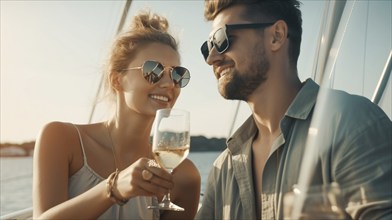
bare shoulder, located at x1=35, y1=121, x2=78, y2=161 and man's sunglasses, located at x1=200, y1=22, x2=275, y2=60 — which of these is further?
bare shoulder, located at x1=35, y1=121, x2=78, y2=161

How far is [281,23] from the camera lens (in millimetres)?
2094

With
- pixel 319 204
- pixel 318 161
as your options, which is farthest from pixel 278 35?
pixel 319 204

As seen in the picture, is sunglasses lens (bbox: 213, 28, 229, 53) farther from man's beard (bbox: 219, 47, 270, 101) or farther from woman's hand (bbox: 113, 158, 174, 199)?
woman's hand (bbox: 113, 158, 174, 199)

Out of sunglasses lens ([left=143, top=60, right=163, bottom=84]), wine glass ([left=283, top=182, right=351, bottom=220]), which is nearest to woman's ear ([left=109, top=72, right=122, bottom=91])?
sunglasses lens ([left=143, top=60, right=163, bottom=84])

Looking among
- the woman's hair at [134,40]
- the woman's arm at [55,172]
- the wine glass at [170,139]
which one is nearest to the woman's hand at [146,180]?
the wine glass at [170,139]

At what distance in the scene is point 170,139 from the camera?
170 centimetres

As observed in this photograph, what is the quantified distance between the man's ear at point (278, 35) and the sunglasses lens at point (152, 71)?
0.74m

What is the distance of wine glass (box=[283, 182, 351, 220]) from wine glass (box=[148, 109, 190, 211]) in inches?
41.8

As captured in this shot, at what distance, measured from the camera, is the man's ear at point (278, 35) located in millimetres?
2053

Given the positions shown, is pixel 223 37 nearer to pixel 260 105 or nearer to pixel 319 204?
pixel 260 105

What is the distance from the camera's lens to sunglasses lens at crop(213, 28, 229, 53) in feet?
6.61

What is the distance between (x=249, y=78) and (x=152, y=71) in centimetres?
71

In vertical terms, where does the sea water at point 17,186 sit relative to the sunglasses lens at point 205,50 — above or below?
below

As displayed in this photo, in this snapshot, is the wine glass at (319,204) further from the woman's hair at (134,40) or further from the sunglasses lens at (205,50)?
the woman's hair at (134,40)
